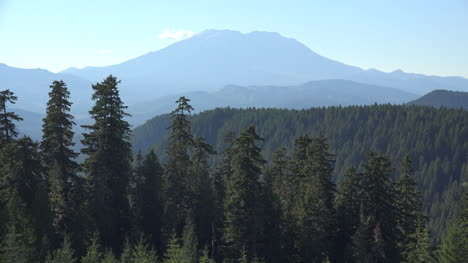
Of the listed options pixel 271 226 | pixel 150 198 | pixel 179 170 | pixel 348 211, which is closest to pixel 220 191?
pixel 179 170

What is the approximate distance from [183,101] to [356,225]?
59.8 feet

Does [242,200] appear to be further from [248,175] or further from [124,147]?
[124,147]

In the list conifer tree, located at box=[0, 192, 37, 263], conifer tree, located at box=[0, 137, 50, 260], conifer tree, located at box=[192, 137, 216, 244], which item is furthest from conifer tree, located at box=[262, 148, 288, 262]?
conifer tree, located at box=[0, 192, 37, 263]

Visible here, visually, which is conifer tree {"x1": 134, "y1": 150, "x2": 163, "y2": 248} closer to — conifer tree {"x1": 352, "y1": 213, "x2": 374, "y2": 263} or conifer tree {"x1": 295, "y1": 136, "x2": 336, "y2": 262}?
conifer tree {"x1": 295, "y1": 136, "x2": 336, "y2": 262}

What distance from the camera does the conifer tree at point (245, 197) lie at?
102 feet

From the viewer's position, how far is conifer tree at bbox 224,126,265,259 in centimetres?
3119

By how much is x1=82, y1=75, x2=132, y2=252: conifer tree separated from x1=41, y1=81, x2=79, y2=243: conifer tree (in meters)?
1.37

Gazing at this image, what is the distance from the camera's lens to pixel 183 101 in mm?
35406

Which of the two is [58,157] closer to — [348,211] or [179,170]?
[179,170]

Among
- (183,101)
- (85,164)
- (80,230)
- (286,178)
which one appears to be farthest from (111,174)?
(286,178)

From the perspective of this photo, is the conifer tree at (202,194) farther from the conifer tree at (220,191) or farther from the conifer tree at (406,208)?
the conifer tree at (406,208)

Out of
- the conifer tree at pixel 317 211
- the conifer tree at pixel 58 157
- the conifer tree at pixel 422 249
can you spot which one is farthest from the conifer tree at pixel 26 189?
the conifer tree at pixel 422 249

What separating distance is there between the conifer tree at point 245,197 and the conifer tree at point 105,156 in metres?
8.93

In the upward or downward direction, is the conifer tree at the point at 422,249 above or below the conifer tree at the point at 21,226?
below
